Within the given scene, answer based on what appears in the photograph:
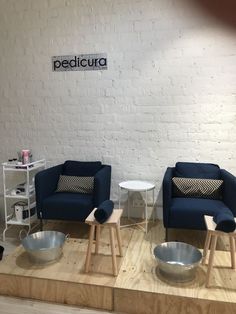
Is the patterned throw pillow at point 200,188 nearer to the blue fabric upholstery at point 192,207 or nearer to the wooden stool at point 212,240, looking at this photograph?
the blue fabric upholstery at point 192,207

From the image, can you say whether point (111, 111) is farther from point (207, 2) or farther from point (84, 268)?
point (84, 268)

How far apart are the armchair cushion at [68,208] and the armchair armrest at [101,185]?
0.08 meters

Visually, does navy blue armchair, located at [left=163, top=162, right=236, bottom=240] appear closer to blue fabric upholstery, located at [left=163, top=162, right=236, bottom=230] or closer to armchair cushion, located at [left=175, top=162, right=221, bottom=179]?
blue fabric upholstery, located at [left=163, top=162, right=236, bottom=230]

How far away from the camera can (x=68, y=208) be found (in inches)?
111

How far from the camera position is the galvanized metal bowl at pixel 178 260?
6.88ft

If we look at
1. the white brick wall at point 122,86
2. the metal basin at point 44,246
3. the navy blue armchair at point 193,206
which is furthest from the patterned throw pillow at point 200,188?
the metal basin at point 44,246

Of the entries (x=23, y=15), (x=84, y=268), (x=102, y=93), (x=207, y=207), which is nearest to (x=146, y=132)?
(x=102, y=93)

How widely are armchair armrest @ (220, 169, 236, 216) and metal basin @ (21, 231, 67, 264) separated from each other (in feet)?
5.03

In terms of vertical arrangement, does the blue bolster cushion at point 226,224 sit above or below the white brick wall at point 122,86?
below

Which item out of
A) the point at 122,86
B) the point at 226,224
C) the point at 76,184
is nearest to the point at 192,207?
the point at 226,224

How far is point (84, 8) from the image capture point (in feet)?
11.0

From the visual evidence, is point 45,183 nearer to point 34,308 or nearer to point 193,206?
point 34,308

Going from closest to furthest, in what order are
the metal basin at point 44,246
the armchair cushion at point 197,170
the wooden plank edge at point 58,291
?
the wooden plank edge at point 58,291
the metal basin at point 44,246
the armchair cushion at point 197,170

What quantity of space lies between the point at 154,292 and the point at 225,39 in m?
2.59
